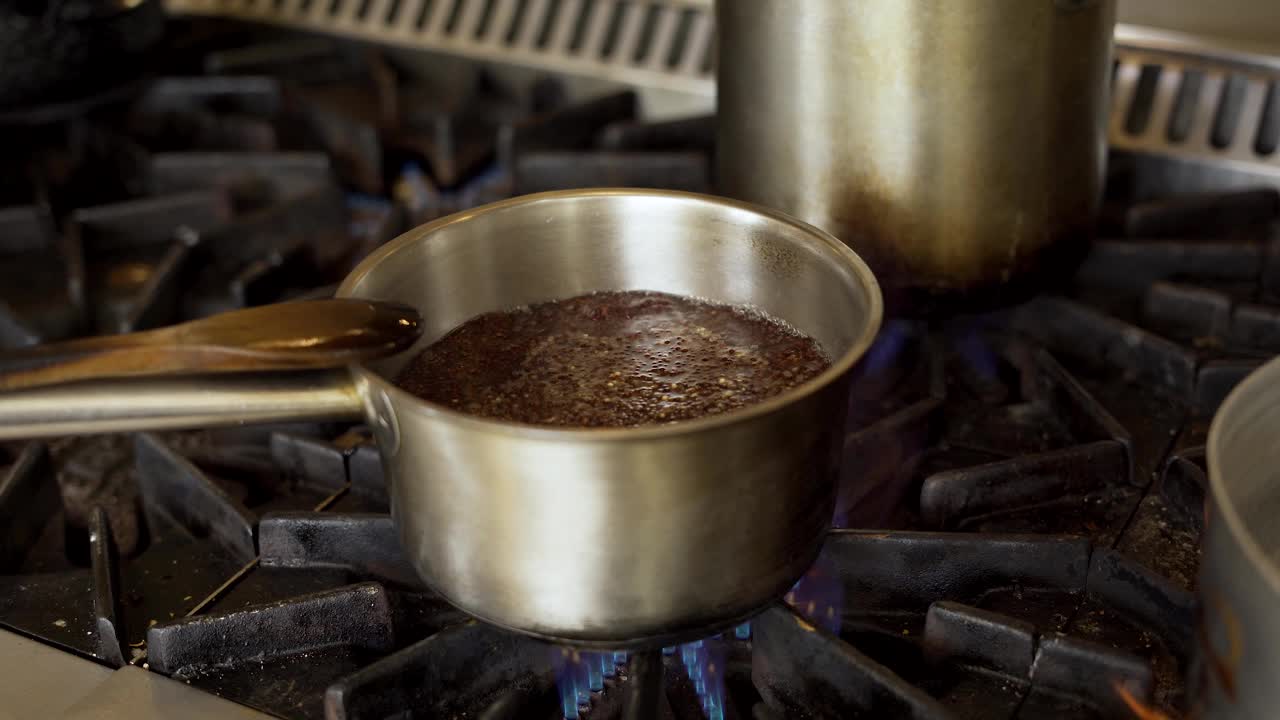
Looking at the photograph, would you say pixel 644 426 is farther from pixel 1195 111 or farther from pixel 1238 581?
pixel 1195 111

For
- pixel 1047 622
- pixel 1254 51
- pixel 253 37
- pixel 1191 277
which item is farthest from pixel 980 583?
pixel 253 37

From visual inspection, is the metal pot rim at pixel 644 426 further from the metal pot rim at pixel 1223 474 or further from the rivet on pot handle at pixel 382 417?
the metal pot rim at pixel 1223 474

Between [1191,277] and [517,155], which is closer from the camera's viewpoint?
[1191,277]

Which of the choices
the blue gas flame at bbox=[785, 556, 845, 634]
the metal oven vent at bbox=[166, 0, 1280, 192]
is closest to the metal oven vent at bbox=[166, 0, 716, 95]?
the metal oven vent at bbox=[166, 0, 1280, 192]

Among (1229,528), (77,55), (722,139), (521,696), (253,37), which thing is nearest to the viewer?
(1229,528)

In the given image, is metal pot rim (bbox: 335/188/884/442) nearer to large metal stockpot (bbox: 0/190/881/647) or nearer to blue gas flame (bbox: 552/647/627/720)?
large metal stockpot (bbox: 0/190/881/647)

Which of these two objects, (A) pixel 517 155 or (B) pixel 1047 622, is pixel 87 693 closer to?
(B) pixel 1047 622
